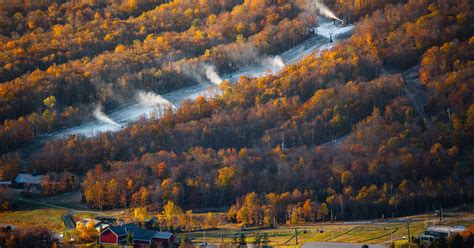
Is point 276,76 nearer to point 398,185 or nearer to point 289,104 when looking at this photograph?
point 289,104

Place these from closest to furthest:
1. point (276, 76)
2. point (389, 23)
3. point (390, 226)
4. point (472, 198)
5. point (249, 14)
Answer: point (390, 226) < point (472, 198) < point (276, 76) < point (389, 23) < point (249, 14)

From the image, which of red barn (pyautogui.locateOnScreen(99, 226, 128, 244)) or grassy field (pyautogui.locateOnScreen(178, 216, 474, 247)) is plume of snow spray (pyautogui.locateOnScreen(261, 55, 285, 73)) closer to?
grassy field (pyautogui.locateOnScreen(178, 216, 474, 247))

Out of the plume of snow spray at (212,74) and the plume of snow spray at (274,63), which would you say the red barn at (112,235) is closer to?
the plume of snow spray at (212,74)

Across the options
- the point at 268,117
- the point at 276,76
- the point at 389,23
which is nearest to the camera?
the point at 268,117

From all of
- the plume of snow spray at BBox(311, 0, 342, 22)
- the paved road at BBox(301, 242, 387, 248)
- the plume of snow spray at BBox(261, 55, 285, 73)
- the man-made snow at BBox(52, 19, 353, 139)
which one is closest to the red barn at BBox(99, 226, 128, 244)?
the paved road at BBox(301, 242, 387, 248)

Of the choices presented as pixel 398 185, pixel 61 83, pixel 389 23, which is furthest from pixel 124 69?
pixel 398 185

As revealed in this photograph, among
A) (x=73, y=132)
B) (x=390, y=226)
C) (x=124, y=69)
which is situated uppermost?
(x=124, y=69)
